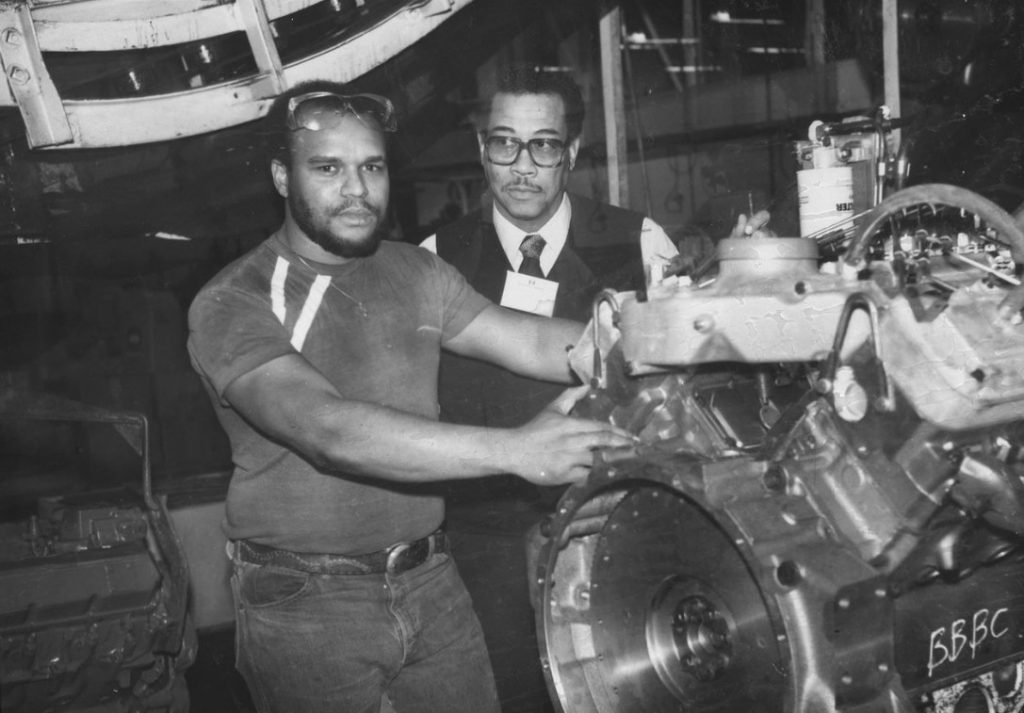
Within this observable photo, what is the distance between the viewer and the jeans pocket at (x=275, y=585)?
6.69 ft

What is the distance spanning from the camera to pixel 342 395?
6.27 ft

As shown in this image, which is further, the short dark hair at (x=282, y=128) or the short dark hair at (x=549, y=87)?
the short dark hair at (x=549, y=87)

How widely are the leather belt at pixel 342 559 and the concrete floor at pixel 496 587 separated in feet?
3.83

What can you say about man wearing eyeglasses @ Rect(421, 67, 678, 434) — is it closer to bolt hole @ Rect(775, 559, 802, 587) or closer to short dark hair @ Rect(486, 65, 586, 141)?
short dark hair @ Rect(486, 65, 586, 141)

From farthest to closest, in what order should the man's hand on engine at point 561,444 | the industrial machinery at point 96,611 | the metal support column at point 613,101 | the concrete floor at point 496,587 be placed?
the metal support column at point 613,101 → the concrete floor at point 496,587 → the industrial machinery at point 96,611 → the man's hand on engine at point 561,444

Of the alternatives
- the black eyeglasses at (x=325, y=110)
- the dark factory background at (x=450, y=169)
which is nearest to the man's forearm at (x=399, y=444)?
the black eyeglasses at (x=325, y=110)

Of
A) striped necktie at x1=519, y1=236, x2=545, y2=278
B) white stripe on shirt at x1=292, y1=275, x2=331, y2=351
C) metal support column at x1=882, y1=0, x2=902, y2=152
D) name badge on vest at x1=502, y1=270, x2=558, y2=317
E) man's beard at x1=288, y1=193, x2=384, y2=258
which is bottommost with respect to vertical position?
name badge on vest at x1=502, y1=270, x2=558, y2=317

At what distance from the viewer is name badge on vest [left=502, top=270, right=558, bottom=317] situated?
2.96m

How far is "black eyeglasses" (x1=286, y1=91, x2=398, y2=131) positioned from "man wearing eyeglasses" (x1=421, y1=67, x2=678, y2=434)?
31.1 inches

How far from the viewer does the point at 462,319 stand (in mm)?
2287

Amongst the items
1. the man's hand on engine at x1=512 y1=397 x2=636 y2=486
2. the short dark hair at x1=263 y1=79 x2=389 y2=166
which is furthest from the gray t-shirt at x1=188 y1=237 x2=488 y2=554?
the man's hand on engine at x1=512 y1=397 x2=636 y2=486

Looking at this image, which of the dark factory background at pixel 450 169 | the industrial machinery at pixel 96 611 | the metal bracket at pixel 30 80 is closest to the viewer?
the industrial machinery at pixel 96 611

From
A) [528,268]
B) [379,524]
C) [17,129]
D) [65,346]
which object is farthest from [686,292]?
[65,346]

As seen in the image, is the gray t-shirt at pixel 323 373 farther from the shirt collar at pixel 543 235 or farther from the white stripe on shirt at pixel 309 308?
the shirt collar at pixel 543 235
